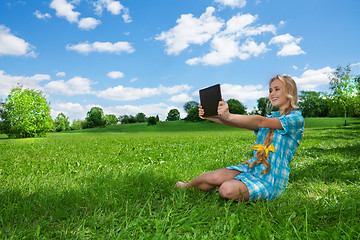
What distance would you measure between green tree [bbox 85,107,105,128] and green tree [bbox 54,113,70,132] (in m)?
5.84

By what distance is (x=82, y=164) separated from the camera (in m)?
6.45

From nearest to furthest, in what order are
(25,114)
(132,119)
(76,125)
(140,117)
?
(25,114), (140,117), (132,119), (76,125)

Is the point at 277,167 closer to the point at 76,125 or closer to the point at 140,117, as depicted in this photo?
the point at 140,117

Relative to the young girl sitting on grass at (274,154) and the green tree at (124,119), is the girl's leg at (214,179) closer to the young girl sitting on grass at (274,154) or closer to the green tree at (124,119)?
the young girl sitting on grass at (274,154)

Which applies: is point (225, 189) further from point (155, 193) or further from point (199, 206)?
point (155, 193)

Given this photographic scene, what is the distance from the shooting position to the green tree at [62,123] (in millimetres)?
67562

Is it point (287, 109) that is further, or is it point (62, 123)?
point (62, 123)

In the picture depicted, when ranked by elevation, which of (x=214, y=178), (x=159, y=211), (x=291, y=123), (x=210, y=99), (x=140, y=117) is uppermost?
(x=140, y=117)

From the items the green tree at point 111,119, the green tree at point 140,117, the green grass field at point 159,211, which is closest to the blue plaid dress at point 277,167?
the green grass field at point 159,211

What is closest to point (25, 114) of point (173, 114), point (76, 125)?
point (173, 114)

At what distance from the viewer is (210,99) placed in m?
3.14

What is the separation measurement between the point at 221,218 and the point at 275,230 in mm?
616

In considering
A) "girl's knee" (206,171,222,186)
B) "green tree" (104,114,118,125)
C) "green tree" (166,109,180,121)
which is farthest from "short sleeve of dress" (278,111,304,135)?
"green tree" (104,114,118,125)

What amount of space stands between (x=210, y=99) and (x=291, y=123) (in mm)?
1066
